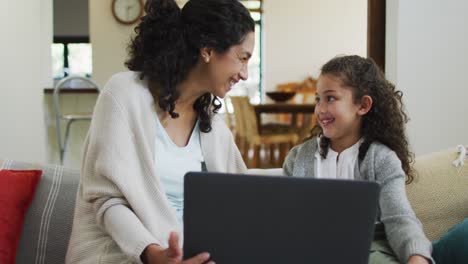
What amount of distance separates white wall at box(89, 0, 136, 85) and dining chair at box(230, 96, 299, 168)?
5.33 feet

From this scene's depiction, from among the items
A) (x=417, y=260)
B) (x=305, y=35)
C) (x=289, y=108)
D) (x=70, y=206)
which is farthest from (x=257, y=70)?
(x=417, y=260)

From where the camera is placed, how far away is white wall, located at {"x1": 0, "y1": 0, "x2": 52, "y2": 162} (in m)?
4.05

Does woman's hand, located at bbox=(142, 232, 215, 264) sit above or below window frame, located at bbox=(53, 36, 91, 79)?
below

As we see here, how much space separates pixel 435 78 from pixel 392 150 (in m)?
1.28

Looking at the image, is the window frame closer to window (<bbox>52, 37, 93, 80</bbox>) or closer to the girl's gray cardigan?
window (<bbox>52, 37, 93, 80</bbox>)

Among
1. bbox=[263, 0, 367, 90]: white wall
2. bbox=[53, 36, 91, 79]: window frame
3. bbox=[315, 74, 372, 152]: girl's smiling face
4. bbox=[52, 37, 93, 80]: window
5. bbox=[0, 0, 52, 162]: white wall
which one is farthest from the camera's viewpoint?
bbox=[53, 36, 91, 79]: window frame

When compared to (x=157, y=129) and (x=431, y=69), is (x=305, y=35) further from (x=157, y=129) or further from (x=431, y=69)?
(x=157, y=129)

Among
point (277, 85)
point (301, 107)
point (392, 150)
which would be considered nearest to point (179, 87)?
point (392, 150)

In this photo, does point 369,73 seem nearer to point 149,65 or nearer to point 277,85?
point 149,65

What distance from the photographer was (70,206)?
1839 millimetres

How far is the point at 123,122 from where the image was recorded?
1450mm

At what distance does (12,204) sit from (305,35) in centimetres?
816

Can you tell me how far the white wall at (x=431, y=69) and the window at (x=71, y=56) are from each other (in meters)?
9.16

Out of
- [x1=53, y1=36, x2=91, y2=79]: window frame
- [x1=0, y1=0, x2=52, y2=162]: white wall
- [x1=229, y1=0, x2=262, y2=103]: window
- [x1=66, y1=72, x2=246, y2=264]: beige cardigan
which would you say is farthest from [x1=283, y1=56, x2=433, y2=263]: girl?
[x1=53, y1=36, x2=91, y2=79]: window frame
